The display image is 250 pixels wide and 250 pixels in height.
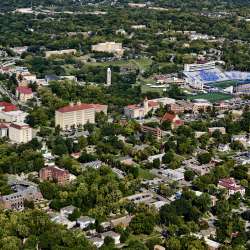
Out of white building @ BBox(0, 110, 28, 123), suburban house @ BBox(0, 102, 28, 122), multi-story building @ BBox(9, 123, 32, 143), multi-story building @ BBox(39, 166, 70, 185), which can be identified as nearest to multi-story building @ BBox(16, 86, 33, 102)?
suburban house @ BBox(0, 102, 28, 122)

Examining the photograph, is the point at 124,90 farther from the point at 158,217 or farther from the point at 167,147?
the point at 158,217

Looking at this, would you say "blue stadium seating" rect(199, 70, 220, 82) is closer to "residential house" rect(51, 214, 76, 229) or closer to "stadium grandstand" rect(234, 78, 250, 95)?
"stadium grandstand" rect(234, 78, 250, 95)

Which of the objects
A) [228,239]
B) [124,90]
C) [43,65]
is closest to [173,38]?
[43,65]

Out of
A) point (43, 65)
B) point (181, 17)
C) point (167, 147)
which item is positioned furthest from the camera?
point (181, 17)

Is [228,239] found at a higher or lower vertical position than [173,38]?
higher

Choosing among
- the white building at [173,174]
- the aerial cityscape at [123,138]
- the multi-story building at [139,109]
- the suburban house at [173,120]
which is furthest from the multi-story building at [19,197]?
the multi-story building at [139,109]

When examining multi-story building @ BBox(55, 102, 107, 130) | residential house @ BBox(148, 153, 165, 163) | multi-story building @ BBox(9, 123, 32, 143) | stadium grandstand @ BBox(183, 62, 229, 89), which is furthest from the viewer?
stadium grandstand @ BBox(183, 62, 229, 89)

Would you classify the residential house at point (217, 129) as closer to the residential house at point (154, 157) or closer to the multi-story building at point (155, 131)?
the multi-story building at point (155, 131)
